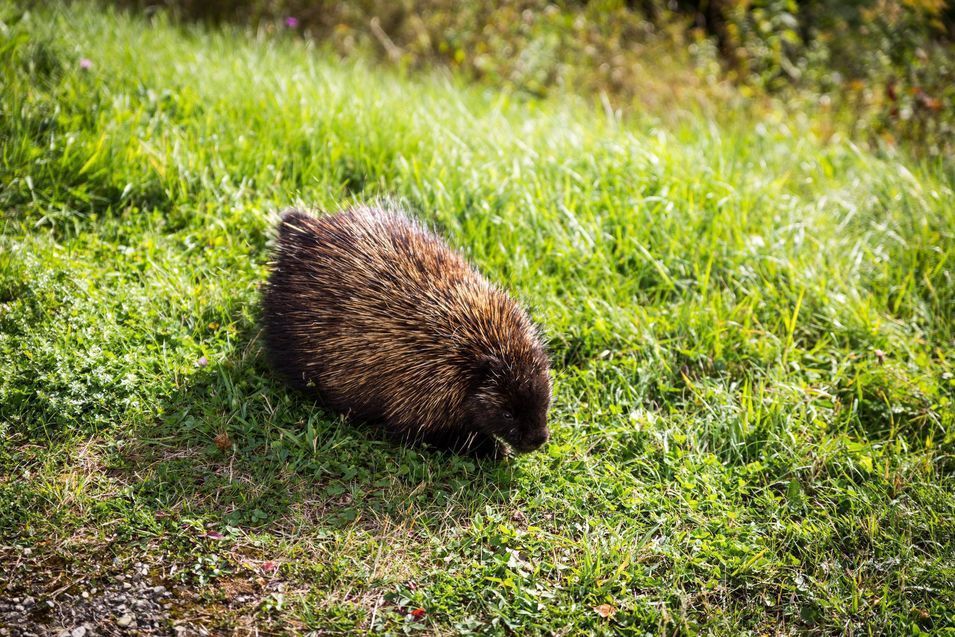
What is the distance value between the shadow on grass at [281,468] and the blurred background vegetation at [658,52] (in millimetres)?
4699

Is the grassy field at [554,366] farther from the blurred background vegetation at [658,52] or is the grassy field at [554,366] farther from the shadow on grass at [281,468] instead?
the blurred background vegetation at [658,52]

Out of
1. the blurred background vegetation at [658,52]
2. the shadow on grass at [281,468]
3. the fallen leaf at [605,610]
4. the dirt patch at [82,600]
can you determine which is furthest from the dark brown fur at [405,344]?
the blurred background vegetation at [658,52]

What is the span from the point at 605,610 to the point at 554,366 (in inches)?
62.4

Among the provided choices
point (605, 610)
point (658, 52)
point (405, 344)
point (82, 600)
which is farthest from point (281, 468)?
point (658, 52)

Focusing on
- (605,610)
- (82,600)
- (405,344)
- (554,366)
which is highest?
(405,344)

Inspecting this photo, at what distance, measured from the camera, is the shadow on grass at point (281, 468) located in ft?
11.6

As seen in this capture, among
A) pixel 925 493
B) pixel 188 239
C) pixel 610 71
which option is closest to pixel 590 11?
pixel 610 71

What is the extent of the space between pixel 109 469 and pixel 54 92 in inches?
124

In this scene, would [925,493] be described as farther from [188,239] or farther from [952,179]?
[188,239]

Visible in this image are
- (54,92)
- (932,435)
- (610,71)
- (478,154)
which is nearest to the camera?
(932,435)

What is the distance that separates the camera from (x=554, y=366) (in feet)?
14.9

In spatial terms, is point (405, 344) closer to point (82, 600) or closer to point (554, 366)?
point (554, 366)

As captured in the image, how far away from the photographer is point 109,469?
358 cm

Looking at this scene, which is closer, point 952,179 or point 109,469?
point 109,469
